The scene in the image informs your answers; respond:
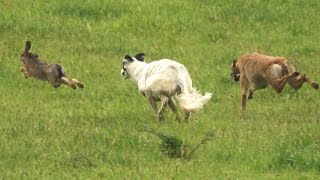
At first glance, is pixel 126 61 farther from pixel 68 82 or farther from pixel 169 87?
pixel 169 87

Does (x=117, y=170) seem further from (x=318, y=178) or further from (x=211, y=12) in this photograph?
(x=211, y=12)

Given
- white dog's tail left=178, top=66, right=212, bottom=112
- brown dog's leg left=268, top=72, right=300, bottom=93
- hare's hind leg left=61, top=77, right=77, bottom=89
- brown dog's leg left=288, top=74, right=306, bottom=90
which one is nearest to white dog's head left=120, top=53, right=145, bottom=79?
hare's hind leg left=61, top=77, right=77, bottom=89

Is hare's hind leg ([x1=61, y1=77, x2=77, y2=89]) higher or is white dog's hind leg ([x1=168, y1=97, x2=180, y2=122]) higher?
hare's hind leg ([x1=61, y1=77, x2=77, y2=89])

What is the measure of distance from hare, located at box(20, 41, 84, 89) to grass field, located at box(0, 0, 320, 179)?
41 centimetres

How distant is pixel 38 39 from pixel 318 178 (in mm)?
10372

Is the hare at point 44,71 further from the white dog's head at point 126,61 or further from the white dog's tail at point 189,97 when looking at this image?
the white dog's tail at point 189,97

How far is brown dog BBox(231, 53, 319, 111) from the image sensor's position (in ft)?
43.1

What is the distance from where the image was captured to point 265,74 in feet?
44.9

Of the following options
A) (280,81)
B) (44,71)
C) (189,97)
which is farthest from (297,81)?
(44,71)

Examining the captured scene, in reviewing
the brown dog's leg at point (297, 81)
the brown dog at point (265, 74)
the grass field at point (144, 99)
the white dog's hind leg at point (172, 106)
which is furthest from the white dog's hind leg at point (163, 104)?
the brown dog's leg at point (297, 81)

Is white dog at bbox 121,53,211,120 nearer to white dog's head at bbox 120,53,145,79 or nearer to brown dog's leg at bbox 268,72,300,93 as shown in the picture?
white dog's head at bbox 120,53,145,79

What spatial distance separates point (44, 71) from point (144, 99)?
64.6 inches

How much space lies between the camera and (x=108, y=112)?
Answer: 14.2 meters

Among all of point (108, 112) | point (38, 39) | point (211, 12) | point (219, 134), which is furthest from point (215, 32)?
point (219, 134)
